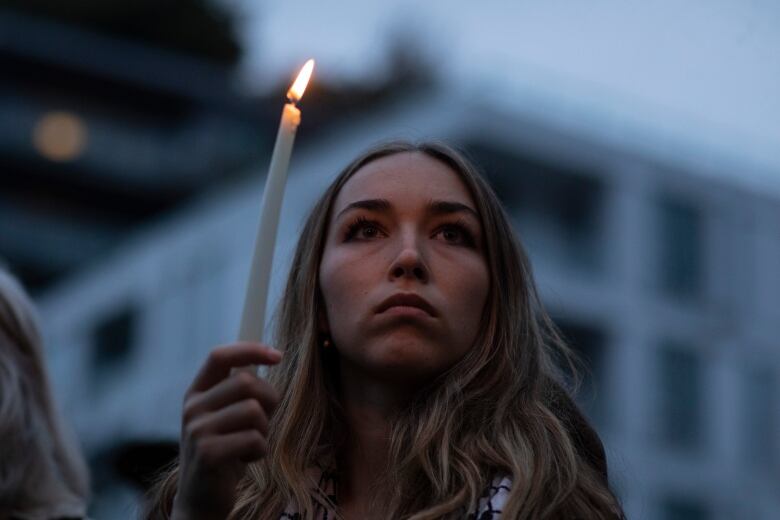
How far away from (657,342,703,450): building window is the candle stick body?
3328cm

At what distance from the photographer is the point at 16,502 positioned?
396 cm

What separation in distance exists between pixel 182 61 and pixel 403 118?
79.7 ft

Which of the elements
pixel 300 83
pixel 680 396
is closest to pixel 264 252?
pixel 300 83

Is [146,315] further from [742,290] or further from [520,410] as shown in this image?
[520,410]

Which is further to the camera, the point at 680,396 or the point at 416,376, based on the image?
the point at 680,396

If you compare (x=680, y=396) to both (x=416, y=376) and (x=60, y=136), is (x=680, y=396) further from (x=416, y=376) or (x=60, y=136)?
(x=416, y=376)

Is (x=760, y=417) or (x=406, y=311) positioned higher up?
(x=760, y=417)

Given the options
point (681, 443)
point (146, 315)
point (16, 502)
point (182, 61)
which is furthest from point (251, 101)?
point (16, 502)

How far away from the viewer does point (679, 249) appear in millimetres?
36875

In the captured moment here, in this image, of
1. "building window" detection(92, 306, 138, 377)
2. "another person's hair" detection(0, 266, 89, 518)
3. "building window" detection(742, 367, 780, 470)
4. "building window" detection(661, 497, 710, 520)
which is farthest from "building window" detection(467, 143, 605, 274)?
"another person's hair" detection(0, 266, 89, 518)

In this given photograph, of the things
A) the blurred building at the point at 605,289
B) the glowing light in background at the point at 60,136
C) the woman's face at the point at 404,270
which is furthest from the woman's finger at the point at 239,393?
the glowing light in background at the point at 60,136

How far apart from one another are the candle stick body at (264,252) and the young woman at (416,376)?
27.4 inches

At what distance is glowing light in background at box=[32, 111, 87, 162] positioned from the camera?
54250 millimetres

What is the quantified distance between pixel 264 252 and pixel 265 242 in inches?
0.5
